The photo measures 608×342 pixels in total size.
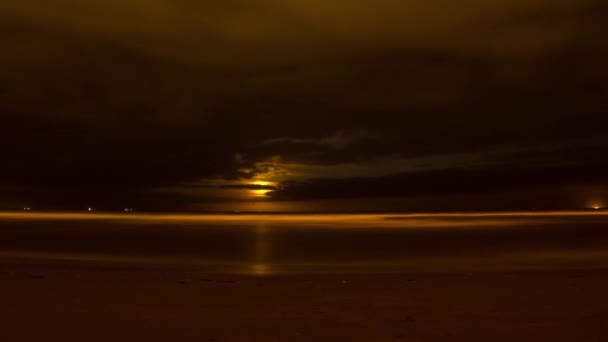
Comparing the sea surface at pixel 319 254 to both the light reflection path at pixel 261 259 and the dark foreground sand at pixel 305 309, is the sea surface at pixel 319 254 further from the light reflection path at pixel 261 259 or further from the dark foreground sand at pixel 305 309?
the dark foreground sand at pixel 305 309

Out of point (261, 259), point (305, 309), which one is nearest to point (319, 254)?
point (261, 259)

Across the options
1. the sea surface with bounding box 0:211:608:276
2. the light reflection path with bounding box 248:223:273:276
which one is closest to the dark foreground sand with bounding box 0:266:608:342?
the light reflection path with bounding box 248:223:273:276

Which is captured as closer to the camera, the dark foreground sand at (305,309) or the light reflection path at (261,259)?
the dark foreground sand at (305,309)

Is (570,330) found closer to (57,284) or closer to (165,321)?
(165,321)

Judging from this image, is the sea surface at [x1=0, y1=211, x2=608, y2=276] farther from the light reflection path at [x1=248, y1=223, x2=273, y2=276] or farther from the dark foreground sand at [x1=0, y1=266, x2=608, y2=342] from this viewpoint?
the dark foreground sand at [x1=0, y1=266, x2=608, y2=342]

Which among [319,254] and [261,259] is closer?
[261,259]

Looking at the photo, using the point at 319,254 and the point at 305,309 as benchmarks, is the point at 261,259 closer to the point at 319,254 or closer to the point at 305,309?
the point at 319,254

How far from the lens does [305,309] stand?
8.27m

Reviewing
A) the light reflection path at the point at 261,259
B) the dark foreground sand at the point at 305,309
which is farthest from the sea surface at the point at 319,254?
the dark foreground sand at the point at 305,309

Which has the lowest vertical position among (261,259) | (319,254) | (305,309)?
(305,309)

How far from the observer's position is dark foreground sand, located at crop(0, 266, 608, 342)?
6836mm

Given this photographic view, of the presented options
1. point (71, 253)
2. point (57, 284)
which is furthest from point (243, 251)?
point (57, 284)

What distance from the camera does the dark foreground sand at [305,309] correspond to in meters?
6.84

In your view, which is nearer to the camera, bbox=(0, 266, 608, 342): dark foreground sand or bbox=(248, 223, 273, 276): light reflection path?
bbox=(0, 266, 608, 342): dark foreground sand
